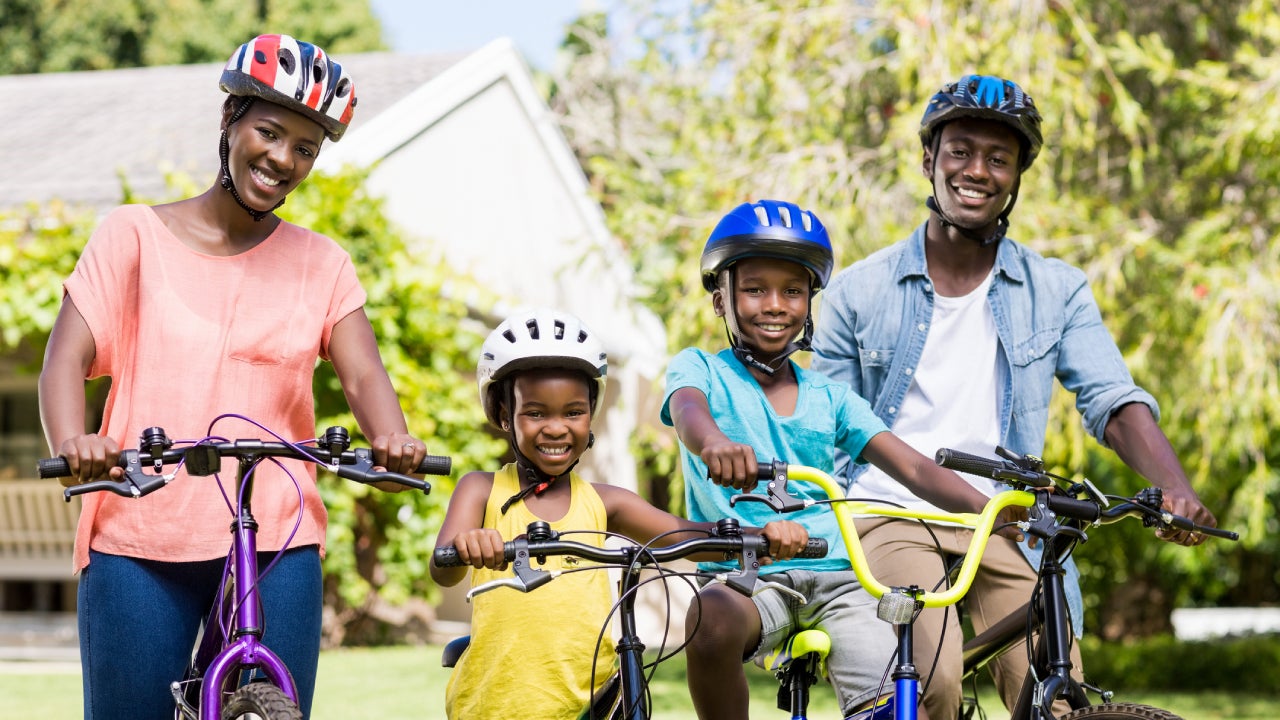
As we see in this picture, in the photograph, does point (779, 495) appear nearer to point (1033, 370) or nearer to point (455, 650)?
point (455, 650)

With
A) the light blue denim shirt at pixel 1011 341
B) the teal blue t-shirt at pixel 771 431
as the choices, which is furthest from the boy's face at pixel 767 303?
the light blue denim shirt at pixel 1011 341

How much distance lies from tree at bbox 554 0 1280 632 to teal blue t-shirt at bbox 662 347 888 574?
5.99 meters

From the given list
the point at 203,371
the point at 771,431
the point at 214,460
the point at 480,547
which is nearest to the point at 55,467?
the point at 214,460

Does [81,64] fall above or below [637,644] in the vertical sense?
above

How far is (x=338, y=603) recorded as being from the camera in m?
13.8

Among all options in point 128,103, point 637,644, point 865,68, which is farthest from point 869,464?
point 128,103

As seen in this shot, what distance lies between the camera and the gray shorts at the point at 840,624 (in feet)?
13.1

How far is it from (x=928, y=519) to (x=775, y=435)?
80 cm

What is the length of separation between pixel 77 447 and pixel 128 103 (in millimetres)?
15287

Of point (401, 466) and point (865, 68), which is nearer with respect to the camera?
point (401, 466)

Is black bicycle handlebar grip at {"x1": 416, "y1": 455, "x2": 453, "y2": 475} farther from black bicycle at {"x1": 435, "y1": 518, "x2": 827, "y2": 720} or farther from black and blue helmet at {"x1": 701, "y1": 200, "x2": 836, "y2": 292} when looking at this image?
black and blue helmet at {"x1": 701, "y1": 200, "x2": 836, "y2": 292}

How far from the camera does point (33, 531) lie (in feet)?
47.5

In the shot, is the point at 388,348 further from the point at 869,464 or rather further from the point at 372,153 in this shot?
the point at 869,464

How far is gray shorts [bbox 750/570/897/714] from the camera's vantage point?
3.98 meters
